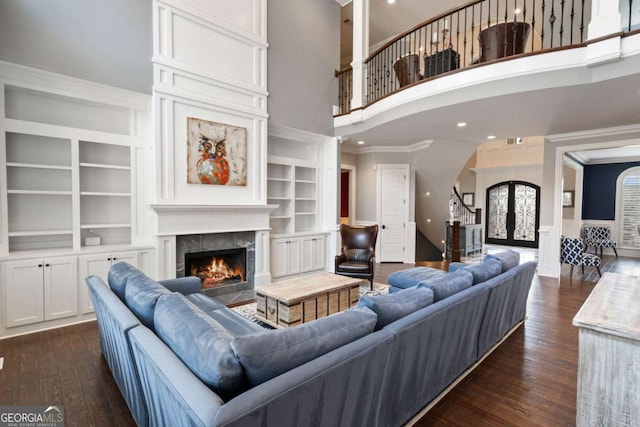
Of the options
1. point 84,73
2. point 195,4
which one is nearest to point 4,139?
point 84,73

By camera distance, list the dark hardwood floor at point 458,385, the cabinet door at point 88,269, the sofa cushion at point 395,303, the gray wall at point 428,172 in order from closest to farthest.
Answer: the sofa cushion at point 395,303, the dark hardwood floor at point 458,385, the cabinet door at point 88,269, the gray wall at point 428,172

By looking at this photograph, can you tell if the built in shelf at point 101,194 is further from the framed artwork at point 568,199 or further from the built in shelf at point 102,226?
the framed artwork at point 568,199

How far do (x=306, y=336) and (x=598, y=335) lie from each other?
156 centimetres

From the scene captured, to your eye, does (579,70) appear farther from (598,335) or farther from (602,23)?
(598,335)

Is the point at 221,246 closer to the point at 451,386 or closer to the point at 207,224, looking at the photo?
the point at 207,224

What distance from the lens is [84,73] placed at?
11.1ft

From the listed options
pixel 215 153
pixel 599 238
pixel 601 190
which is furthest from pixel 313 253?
pixel 601 190

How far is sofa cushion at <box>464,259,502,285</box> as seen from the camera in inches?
103

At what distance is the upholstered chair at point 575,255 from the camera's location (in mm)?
5590

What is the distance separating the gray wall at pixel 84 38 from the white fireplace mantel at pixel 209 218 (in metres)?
1.55

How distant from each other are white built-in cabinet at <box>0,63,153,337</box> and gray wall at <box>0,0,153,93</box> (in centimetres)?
15

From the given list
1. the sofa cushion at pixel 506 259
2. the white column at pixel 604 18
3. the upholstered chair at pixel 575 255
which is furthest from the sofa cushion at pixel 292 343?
the upholstered chair at pixel 575 255

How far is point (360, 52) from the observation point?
17.9ft

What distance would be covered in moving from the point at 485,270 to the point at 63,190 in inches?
183
